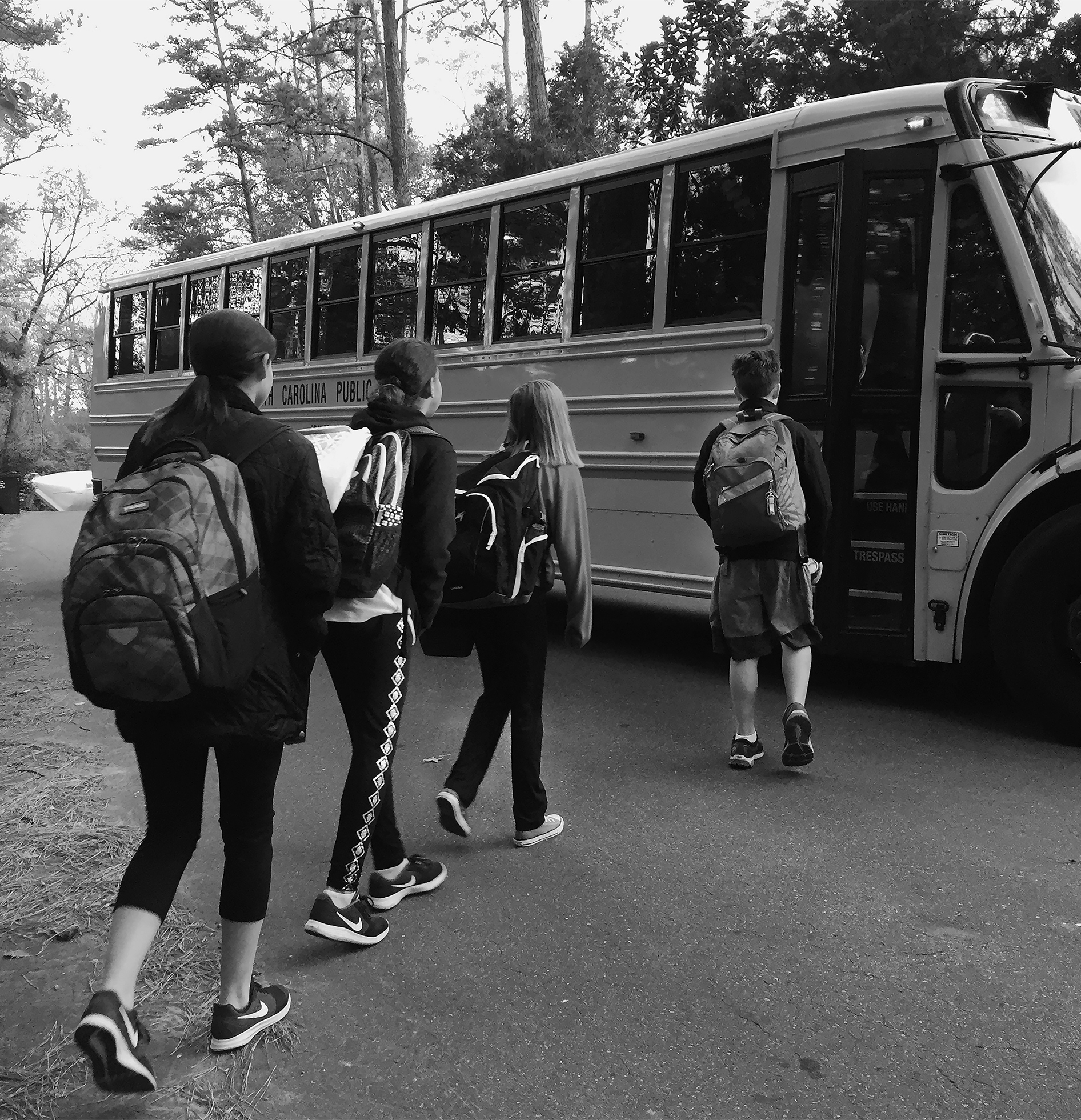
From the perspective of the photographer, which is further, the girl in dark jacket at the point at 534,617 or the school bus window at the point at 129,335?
the school bus window at the point at 129,335

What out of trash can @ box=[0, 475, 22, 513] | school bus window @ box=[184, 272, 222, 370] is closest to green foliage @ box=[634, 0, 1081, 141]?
school bus window @ box=[184, 272, 222, 370]

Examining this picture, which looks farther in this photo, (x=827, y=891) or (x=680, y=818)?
(x=680, y=818)

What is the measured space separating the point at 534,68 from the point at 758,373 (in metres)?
16.2

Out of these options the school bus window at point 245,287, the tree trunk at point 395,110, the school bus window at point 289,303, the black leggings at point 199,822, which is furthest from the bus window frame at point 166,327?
the tree trunk at point 395,110

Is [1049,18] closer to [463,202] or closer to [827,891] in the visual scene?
[463,202]

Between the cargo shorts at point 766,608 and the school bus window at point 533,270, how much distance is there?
10.7 ft

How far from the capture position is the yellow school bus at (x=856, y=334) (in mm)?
5531

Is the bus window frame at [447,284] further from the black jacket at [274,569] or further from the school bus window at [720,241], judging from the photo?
the black jacket at [274,569]

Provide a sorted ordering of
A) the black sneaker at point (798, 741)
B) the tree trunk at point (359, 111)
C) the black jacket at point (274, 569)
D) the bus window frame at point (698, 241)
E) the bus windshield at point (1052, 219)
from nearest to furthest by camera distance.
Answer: the black jacket at point (274, 569)
the black sneaker at point (798, 741)
the bus windshield at point (1052, 219)
the bus window frame at point (698, 241)
the tree trunk at point (359, 111)

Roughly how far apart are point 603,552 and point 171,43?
3110cm

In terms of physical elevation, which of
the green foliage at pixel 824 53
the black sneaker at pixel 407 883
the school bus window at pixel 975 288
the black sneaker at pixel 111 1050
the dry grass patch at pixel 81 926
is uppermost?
the green foliage at pixel 824 53

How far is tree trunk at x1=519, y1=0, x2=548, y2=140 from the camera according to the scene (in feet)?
59.0

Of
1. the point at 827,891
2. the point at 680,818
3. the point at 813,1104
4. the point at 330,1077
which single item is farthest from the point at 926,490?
the point at 330,1077

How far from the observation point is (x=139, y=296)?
12.9 m
